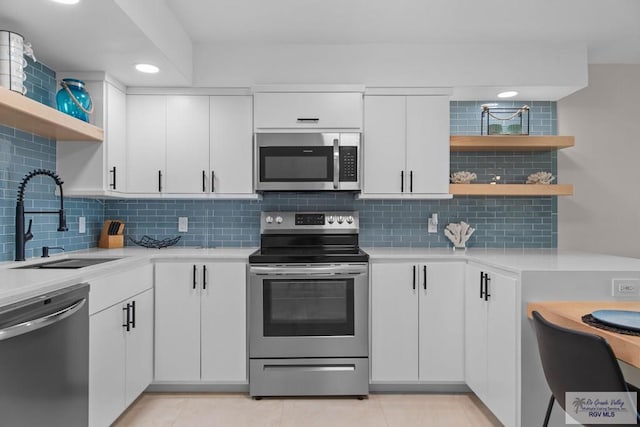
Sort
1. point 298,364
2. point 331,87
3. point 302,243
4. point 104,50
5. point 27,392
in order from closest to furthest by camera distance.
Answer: point 27,392 < point 104,50 < point 298,364 < point 331,87 < point 302,243

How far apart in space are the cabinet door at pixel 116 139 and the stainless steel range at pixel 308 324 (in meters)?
1.12

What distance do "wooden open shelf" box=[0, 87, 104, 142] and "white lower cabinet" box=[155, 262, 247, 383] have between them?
3.22ft

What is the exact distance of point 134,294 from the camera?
2.46 m

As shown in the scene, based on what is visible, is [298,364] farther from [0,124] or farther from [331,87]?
[0,124]

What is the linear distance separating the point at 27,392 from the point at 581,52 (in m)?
3.78

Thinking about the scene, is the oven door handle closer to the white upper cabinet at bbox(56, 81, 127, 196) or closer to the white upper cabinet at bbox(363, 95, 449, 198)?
the white upper cabinet at bbox(363, 95, 449, 198)

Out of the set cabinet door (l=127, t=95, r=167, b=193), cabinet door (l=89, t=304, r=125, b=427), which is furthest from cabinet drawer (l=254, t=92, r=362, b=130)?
cabinet door (l=89, t=304, r=125, b=427)

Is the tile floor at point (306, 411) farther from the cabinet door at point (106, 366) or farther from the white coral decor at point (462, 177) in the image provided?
the white coral decor at point (462, 177)

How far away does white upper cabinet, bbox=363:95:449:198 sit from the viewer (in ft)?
9.82

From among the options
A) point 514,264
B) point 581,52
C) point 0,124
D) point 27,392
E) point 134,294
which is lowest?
point 27,392

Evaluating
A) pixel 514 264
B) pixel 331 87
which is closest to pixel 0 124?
pixel 331 87

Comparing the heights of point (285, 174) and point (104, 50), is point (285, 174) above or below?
below

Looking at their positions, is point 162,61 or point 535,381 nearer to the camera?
point 535,381

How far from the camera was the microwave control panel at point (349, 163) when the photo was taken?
2951 millimetres
